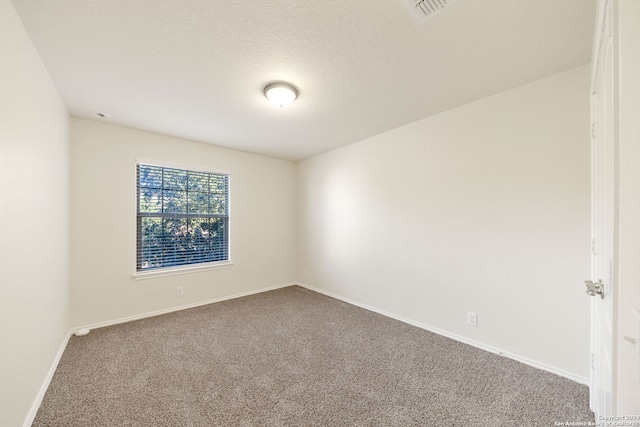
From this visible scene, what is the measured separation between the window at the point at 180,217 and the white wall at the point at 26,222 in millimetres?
1076

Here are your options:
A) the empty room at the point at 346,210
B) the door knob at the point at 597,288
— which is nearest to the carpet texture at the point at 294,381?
the empty room at the point at 346,210

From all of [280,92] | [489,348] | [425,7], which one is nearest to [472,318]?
[489,348]

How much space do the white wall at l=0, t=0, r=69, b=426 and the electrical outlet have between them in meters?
3.34

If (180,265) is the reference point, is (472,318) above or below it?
below

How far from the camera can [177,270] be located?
3.53 metres

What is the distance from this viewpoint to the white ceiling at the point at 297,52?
145cm

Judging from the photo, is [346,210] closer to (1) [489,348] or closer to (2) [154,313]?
(1) [489,348]

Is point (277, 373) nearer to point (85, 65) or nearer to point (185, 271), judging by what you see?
point (185, 271)

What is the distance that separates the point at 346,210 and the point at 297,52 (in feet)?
8.07

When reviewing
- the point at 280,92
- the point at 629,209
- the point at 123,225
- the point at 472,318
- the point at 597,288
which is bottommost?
the point at 472,318

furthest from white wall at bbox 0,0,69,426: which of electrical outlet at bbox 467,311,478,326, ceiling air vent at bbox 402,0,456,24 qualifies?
electrical outlet at bbox 467,311,478,326

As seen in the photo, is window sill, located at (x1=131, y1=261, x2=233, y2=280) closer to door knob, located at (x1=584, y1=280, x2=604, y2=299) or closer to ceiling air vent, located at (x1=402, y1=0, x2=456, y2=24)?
ceiling air vent, located at (x1=402, y1=0, x2=456, y2=24)

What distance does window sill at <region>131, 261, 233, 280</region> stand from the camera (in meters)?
3.26

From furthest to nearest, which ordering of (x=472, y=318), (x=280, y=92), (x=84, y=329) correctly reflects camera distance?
(x=84, y=329) → (x=472, y=318) → (x=280, y=92)
